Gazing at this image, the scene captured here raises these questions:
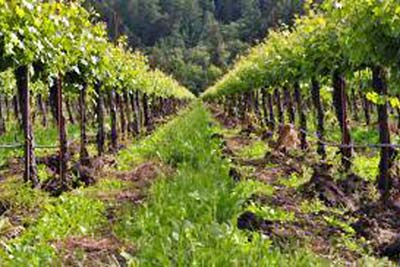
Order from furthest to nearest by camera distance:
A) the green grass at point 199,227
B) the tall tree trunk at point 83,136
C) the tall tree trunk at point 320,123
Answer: the tall tree trunk at point 320,123
the tall tree trunk at point 83,136
the green grass at point 199,227

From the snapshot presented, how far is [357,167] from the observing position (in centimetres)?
1138

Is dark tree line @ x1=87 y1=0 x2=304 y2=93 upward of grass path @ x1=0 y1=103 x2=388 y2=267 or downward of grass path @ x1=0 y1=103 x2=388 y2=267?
upward

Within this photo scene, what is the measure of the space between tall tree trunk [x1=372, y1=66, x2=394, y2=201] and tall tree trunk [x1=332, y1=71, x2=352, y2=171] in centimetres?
157

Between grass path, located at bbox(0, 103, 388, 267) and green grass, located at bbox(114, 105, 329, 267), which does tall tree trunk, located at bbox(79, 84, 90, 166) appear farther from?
green grass, located at bbox(114, 105, 329, 267)

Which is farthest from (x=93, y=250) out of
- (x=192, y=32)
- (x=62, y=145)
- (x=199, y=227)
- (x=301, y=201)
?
(x=192, y=32)

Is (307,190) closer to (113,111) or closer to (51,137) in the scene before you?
(113,111)

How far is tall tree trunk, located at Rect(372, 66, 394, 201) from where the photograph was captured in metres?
9.03

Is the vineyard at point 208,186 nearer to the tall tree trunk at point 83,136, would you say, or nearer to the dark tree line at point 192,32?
the tall tree trunk at point 83,136

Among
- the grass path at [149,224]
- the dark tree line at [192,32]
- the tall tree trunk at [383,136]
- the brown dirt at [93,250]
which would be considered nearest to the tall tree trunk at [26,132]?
the grass path at [149,224]

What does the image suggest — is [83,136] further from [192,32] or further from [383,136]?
[192,32]

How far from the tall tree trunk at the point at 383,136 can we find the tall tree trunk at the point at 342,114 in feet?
5.14

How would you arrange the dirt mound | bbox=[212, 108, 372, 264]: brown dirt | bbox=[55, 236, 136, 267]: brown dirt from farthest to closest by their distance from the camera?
the dirt mound
bbox=[212, 108, 372, 264]: brown dirt
bbox=[55, 236, 136, 267]: brown dirt

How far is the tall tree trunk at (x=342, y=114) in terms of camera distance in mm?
11273

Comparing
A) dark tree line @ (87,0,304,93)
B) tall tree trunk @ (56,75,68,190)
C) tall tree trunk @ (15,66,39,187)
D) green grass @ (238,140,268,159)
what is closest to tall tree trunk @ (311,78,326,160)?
green grass @ (238,140,268,159)
